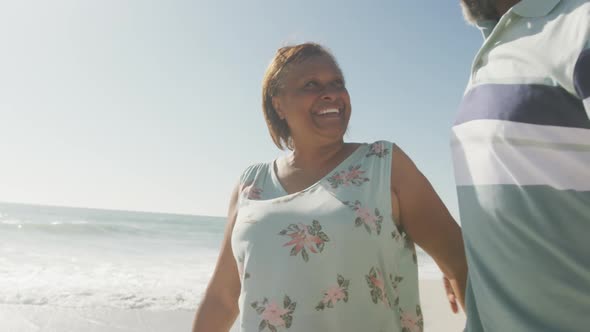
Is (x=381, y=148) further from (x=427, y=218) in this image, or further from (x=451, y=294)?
(x=451, y=294)

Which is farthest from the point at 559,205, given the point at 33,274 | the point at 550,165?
the point at 33,274

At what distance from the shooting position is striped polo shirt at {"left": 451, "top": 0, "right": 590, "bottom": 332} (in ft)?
2.81

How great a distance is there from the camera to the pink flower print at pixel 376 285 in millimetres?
1709

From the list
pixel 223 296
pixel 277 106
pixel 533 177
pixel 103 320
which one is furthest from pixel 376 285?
pixel 103 320

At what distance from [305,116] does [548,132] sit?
1324 mm

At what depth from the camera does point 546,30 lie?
→ 932 mm

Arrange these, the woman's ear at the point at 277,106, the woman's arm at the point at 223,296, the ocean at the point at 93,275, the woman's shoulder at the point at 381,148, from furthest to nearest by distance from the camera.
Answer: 1. the ocean at the point at 93,275
2. the woman's ear at the point at 277,106
3. the woman's arm at the point at 223,296
4. the woman's shoulder at the point at 381,148

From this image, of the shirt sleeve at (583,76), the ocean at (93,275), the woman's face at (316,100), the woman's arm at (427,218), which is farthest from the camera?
the ocean at (93,275)

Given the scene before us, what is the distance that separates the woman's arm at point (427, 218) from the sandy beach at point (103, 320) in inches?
118

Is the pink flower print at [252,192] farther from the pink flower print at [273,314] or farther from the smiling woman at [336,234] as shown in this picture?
the pink flower print at [273,314]

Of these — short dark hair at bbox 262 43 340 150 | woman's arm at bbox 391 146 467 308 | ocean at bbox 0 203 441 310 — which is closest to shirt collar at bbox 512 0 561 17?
woman's arm at bbox 391 146 467 308

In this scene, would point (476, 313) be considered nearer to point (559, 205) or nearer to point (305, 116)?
point (559, 205)

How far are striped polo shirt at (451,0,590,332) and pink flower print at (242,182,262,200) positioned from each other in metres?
1.18

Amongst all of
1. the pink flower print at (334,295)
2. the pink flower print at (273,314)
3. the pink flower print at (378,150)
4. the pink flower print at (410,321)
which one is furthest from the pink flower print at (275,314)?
the pink flower print at (378,150)
